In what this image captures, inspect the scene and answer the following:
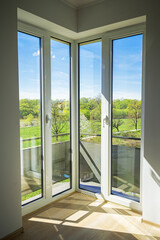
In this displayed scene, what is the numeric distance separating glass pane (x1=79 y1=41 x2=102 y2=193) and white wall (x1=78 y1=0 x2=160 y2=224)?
29.5 inches

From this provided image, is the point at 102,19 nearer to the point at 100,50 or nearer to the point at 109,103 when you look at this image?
the point at 100,50

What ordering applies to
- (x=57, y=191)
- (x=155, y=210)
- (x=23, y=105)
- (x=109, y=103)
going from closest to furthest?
(x=155, y=210)
(x=23, y=105)
(x=109, y=103)
(x=57, y=191)

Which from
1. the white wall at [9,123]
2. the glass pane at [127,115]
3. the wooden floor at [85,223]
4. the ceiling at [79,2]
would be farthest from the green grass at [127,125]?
the ceiling at [79,2]

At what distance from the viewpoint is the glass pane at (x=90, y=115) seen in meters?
3.17

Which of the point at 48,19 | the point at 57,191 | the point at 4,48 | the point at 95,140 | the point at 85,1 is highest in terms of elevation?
the point at 85,1

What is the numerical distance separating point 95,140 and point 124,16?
5.81 feet

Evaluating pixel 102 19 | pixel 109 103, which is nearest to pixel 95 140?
pixel 109 103

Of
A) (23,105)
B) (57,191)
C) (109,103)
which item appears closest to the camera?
(23,105)

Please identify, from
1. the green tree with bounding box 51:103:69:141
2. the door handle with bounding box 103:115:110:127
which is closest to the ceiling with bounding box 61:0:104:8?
the green tree with bounding box 51:103:69:141

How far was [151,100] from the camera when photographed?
7.92 feet

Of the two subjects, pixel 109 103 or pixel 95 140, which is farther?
pixel 95 140

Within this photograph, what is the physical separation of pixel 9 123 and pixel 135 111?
1.60 metres

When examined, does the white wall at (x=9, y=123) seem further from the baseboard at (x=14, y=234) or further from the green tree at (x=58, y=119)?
the green tree at (x=58, y=119)

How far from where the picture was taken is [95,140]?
3270 millimetres
